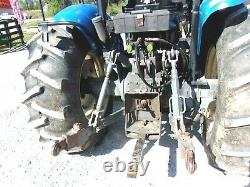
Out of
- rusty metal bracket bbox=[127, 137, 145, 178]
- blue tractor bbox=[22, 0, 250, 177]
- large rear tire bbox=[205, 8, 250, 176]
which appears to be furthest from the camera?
rusty metal bracket bbox=[127, 137, 145, 178]

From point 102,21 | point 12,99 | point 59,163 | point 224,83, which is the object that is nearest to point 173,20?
point 102,21

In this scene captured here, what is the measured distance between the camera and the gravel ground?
2.51 m

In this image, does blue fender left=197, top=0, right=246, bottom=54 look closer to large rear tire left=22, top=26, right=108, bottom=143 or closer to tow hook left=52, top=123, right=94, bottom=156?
large rear tire left=22, top=26, right=108, bottom=143

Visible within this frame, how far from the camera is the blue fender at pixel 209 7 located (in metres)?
2.12

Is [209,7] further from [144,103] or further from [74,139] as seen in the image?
[74,139]

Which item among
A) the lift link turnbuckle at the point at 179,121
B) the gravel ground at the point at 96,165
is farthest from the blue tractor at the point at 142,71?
the gravel ground at the point at 96,165

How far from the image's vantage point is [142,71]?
109 inches

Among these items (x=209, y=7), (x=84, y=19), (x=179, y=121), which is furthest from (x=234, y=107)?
→ (x=84, y=19)

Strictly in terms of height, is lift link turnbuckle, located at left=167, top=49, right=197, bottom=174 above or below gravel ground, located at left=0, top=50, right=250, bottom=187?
above

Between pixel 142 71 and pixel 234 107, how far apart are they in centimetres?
110

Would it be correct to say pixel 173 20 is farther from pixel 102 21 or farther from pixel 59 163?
pixel 59 163

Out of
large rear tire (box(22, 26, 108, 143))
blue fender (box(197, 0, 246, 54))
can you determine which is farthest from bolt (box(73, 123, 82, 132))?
blue fender (box(197, 0, 246, 54))

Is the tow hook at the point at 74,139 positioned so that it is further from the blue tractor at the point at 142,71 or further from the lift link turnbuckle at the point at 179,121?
the lift link turnbuckle at the point at 179,121

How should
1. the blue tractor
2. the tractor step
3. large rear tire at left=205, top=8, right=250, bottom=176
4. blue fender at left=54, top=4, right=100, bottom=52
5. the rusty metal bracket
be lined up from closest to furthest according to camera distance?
large rear tire at left=205, top=8, right=250, bottom=176
the blue tractor
the rusty metal bracket
the tractor step
blue fender at left=54, top=4, right=100, bottom=52
